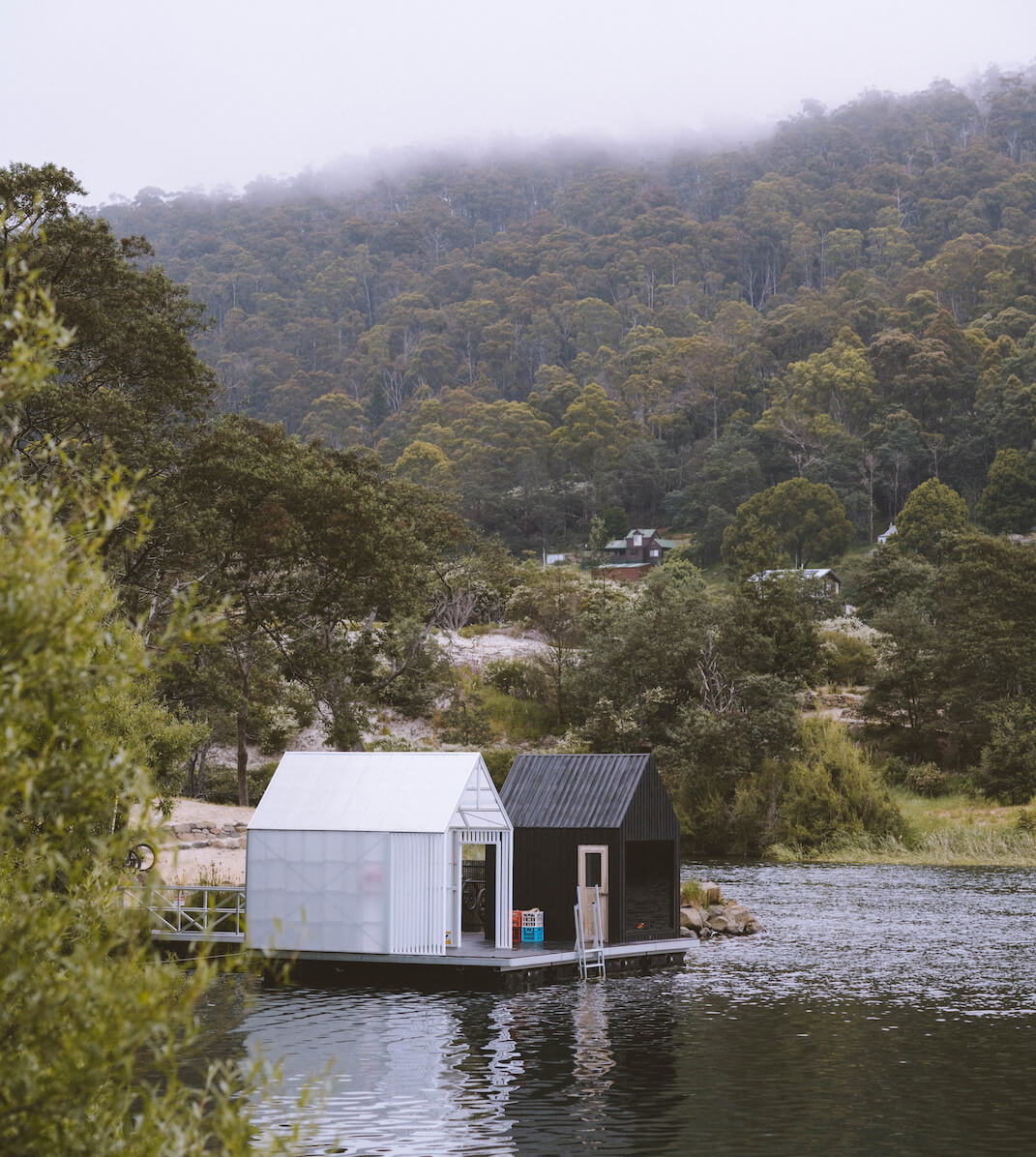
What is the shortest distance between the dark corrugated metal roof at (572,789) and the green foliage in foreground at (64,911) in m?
20.3

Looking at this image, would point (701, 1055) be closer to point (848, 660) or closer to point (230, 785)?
point (230, 785)

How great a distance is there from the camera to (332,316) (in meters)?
186

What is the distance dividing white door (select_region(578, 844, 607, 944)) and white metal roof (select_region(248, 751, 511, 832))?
171cm

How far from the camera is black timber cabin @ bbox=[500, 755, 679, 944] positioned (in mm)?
27234

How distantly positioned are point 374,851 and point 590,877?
4.67m

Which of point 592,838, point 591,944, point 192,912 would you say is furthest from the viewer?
point 192,912

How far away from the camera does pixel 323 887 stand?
25.6 m

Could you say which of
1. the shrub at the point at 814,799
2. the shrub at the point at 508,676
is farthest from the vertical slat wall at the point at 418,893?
the shrub at the point at 508,676

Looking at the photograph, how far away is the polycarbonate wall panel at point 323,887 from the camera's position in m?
25.0

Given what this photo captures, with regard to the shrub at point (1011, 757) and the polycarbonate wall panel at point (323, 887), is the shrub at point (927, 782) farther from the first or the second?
the polycarbonate wall panel at point (323, 887)

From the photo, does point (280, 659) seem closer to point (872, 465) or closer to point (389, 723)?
point (389, 723)

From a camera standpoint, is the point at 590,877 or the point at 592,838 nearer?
the point at 592,838

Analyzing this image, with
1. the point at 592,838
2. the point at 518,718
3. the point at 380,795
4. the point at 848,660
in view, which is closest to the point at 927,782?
the point at 848,660

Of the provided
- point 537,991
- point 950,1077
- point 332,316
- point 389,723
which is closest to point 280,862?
point 537,991
